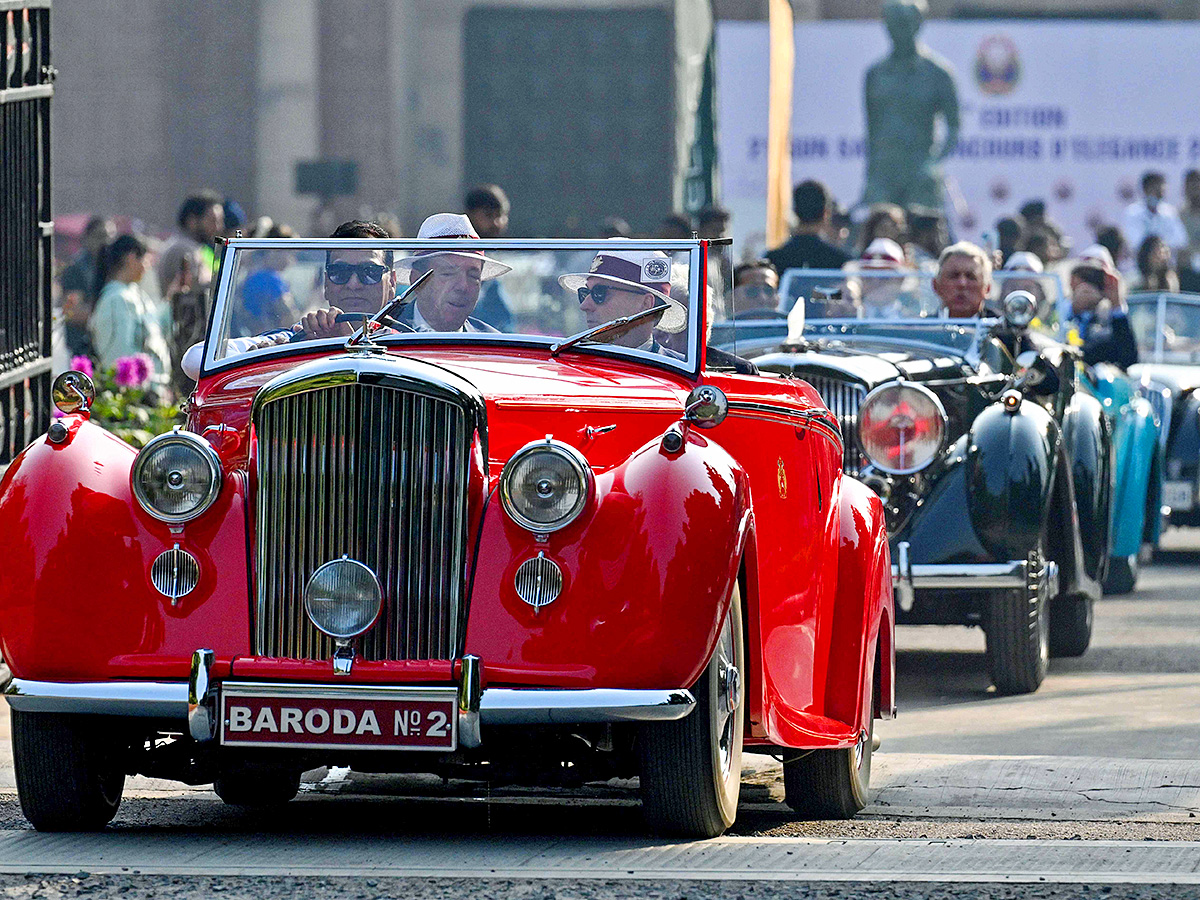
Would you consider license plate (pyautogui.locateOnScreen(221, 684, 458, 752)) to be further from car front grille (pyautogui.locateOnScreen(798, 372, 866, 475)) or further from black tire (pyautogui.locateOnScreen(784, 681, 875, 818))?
car front grille (pyautogui.locateOnScreen(798, 372, 866, 475))

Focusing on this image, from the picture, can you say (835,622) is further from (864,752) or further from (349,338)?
(349,338)

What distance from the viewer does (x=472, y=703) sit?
16.1 feet

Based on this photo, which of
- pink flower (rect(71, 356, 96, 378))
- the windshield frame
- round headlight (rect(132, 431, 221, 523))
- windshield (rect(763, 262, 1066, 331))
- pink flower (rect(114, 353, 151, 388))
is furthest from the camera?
the windshield frame

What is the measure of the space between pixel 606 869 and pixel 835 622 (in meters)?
1.42

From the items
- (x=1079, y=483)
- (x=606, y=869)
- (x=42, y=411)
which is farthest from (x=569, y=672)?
(x=1079, y=483)

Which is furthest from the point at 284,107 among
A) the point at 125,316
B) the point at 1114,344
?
the point at 1114,344

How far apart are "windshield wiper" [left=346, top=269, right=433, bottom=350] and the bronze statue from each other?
15.4 meters

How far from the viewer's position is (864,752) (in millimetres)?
6320

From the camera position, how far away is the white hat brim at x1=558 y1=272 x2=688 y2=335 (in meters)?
6.05

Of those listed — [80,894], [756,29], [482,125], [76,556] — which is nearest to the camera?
[80,894]

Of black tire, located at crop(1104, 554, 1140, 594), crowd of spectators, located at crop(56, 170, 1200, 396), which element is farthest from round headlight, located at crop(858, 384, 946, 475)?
black tire, located at crop(1104, 554, 1140, 594)

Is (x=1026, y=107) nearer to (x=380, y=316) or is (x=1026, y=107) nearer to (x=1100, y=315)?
(x=1100, y=315)

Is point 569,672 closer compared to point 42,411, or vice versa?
point 569,672

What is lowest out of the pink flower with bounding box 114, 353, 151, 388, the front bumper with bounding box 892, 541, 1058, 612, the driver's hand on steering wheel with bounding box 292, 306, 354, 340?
the front bumper with bounding box 892, 541, 1058, 612
